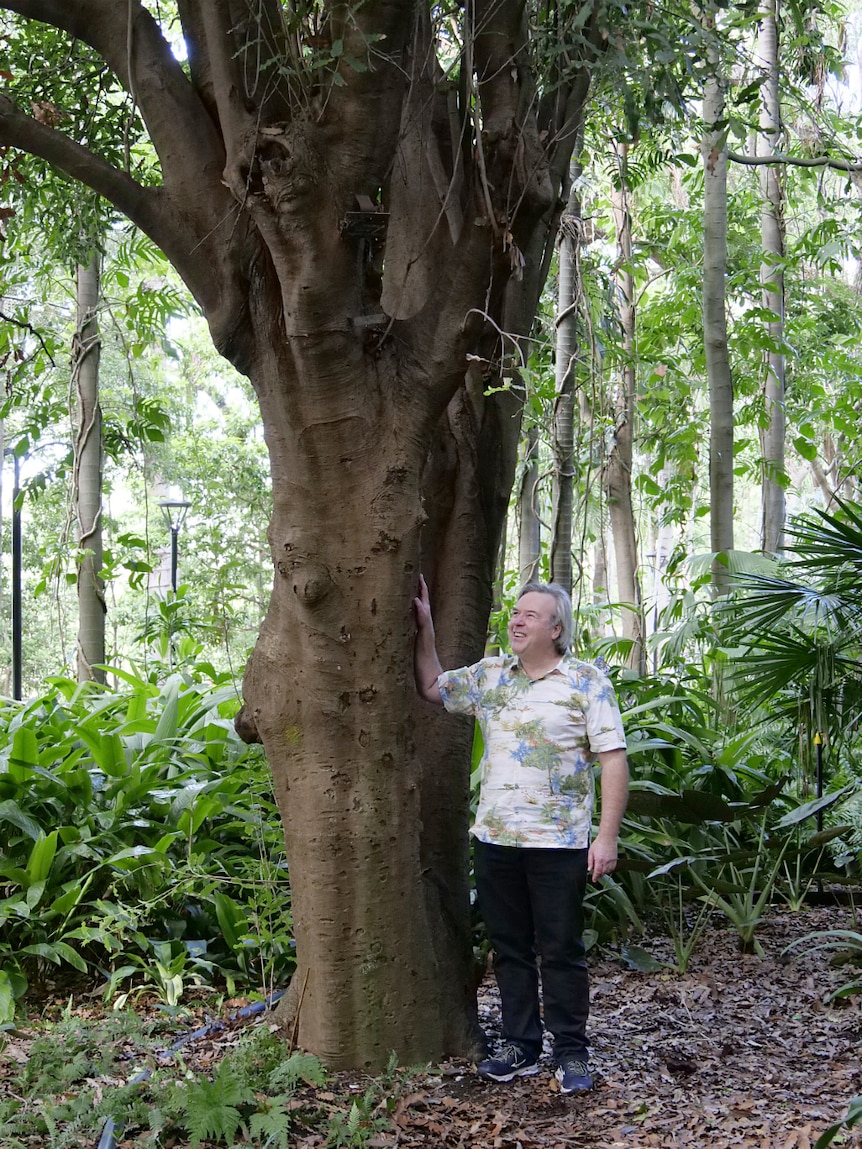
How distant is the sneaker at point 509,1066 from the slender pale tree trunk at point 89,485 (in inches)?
169

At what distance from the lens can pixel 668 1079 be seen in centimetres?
367

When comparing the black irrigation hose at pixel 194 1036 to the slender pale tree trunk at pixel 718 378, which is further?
the slender pale tree trunk at pixel 718 378

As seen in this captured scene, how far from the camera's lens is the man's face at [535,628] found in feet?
12.1

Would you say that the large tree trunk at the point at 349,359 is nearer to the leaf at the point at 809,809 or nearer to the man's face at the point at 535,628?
the man's face at the point at 535,628

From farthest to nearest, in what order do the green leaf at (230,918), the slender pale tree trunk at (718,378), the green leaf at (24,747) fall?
1. the slender pale tree trunk at (718,378)
2. the green leaf at (24,747)
3. the green leaf at (230,918)

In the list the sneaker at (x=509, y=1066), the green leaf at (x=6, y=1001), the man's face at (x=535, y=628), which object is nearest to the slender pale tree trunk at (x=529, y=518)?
the man's face at (x=535, y=628)

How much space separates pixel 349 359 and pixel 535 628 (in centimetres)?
106

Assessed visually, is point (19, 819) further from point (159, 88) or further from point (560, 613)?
point (159, 88)

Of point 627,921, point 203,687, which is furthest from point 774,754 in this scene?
point 203,687

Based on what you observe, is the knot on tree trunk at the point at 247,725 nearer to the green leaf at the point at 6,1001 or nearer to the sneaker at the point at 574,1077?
the green leaf at the point at 6,1001

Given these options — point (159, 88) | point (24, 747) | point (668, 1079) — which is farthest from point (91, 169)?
point (668, 1079)

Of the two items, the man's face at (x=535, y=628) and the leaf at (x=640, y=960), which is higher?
the man's face at (x=535, y=628)

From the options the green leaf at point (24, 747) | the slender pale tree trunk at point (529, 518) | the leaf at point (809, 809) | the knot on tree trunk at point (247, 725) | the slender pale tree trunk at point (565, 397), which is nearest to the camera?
the knot on tree trunk at point (247, 725)

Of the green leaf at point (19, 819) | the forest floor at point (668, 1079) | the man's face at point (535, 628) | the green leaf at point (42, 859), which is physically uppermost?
the man's face at point (535, 628)
